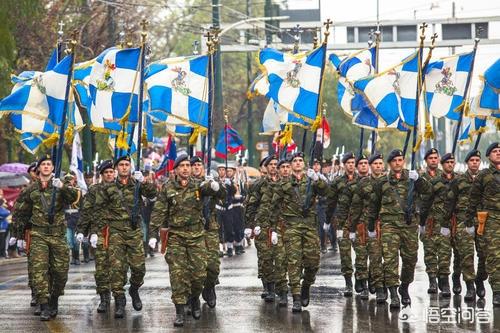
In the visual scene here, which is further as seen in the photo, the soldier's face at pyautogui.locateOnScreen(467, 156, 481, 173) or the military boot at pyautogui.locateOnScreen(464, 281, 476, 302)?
the soldier's face at pyautogui.locateOnScreen(467, 156, 481, 173)

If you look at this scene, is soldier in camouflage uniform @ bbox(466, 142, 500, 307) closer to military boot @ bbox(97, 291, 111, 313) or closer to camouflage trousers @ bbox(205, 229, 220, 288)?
camouflage trousers @ bbox(205, 229, 220, 288)

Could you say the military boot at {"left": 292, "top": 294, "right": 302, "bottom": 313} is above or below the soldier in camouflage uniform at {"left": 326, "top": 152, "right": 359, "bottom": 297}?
below

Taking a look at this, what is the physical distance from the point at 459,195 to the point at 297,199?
2216 millimetres

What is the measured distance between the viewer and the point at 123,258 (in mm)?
15242

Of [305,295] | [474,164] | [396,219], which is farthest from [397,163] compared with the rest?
[305,295]

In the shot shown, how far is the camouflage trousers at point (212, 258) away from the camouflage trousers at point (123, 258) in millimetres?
868

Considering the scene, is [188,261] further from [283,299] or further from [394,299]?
[394,299]

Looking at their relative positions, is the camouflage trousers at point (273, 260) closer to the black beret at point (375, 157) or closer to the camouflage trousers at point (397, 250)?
the camouflage trousers at point (397, 250)

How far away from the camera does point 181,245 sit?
47.9 ft

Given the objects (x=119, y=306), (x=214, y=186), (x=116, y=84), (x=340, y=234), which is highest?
(x=116, y=84)

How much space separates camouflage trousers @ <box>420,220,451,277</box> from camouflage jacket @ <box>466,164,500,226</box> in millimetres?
1330

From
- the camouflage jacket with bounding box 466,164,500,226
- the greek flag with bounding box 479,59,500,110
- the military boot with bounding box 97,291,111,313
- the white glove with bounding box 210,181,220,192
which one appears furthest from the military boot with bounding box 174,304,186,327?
the greek flag with bounding box 479,59,500,110

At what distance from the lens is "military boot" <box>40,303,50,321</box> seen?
1473cm

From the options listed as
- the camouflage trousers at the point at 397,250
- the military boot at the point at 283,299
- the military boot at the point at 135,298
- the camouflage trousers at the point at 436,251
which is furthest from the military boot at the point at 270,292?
the camouflage trousers at the point at 436,251
